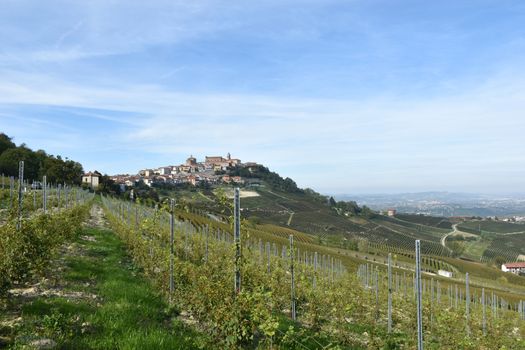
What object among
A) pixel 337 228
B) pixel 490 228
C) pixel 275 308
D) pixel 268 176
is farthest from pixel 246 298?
pixel 268 176

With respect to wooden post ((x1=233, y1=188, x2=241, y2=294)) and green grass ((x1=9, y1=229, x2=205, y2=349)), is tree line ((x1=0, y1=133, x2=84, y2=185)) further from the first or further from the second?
wooden post ((x1=233, y1=188, x2=241, y2=294))

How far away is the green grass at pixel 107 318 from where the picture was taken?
14.5ft

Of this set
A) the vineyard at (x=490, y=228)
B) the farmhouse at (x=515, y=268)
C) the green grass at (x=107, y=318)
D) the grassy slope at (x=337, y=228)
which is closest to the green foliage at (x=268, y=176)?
the grassy slope at (x=337, y=228)

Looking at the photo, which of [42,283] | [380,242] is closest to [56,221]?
[42,283]

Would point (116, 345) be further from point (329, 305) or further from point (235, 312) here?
point (329, 305)

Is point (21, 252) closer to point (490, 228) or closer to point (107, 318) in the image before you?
point (107, 318)

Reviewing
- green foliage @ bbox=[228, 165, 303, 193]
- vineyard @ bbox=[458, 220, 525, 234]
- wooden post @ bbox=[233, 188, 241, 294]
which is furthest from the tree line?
vineyard @ bbox=[458, 220, 525, 234]

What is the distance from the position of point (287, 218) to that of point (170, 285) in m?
92.7

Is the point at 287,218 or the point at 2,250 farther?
the point at 287,218

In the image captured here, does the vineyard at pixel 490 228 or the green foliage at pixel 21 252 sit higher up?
the green foliage at pixel 21 252

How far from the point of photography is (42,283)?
714 cm

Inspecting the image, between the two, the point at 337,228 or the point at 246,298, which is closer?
the point at 246,298

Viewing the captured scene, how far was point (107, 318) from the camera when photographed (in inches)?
209

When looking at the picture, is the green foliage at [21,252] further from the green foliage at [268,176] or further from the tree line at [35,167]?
the green foliage at [268,176]
